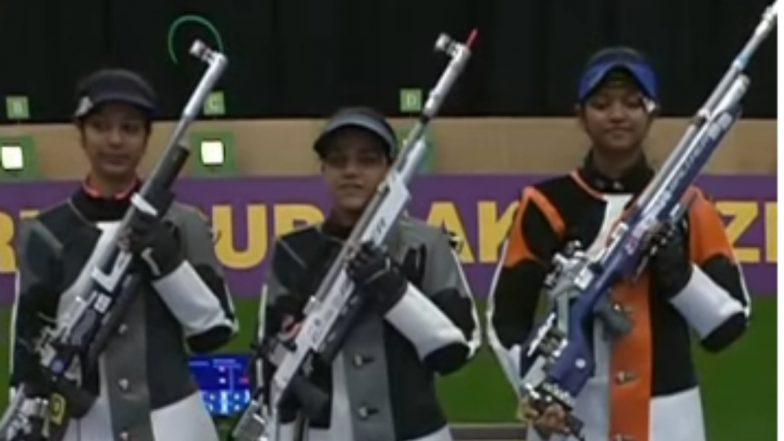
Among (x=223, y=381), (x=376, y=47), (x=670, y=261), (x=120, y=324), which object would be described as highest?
(x=376, y=47)

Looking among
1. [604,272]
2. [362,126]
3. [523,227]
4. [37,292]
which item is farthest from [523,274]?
[37,292]

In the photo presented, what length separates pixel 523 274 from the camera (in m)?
4.39

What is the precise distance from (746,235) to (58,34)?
1791mm

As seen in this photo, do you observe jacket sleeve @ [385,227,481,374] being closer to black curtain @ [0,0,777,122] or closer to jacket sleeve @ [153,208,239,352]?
jacket sleeve @ [153,208,239,352]

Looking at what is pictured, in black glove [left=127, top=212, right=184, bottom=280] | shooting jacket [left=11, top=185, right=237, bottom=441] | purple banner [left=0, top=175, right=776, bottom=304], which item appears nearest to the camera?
black glove [left=127, top=212, right=184, bottom=280]

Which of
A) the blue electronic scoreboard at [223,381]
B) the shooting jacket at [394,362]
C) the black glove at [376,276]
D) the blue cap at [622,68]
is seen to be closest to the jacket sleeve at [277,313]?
the shooting jacket at [394,362]

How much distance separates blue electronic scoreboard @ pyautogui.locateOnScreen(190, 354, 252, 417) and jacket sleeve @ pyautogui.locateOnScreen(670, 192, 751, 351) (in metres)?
1.50

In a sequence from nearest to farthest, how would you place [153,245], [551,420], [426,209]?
[551,420], [153,245], [426,209]

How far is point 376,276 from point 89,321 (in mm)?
580

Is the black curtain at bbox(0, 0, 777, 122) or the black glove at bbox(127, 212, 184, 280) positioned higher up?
the black curtain at bbox(0, 0, 777, 122)

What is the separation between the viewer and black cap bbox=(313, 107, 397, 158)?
4363 mm

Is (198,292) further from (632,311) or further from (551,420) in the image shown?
(632,311)

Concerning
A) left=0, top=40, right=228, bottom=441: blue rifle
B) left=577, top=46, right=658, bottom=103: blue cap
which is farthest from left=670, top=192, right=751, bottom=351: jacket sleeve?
left=0, top=40, right=228, bottom=441: blue rifle

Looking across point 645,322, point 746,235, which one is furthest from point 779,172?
point 645,322
